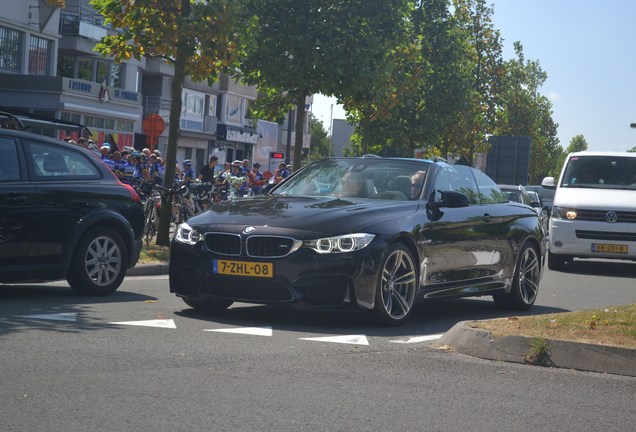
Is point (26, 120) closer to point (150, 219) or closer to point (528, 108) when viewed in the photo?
point (150, 219)

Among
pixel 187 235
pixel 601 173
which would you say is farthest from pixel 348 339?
pixel 601 173

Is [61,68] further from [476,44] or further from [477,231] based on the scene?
[477,231]

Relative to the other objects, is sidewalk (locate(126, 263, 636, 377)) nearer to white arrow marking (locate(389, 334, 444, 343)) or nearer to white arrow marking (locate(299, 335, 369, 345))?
white arrow marking (locate(389, 334, 444, 343))

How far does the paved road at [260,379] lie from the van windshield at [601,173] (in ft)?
37.7

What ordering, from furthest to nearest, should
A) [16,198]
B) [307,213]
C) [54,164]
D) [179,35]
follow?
[179,35]
[54,164]
[16,198]
[307,213]

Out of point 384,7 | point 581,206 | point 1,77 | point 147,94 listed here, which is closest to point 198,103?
point 147,94

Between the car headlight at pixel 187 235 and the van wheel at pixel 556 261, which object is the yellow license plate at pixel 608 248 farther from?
the car headlight at pixel 187 235

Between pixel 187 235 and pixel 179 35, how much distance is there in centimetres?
874

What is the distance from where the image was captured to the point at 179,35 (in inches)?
727

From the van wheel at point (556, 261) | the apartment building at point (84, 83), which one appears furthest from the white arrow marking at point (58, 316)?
the apartment building at point (84, 83)

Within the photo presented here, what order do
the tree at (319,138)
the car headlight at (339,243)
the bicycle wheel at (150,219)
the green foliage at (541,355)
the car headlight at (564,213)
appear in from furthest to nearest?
the tree at (319,138)
the car headlight at (564,213)
the bicycle wheel at (150,219)
the car headlight at (339,243)
the green foliage at (541,355)

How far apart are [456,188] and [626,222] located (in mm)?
9225

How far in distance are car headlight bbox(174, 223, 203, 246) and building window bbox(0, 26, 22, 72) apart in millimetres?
39504

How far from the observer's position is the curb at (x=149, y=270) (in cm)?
1536
